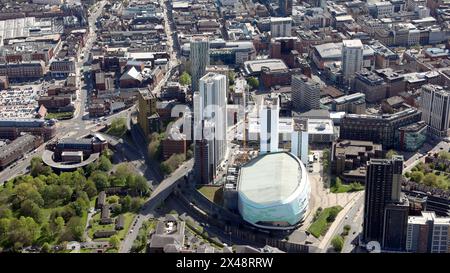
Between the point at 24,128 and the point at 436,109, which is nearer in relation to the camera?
the point at 436,109

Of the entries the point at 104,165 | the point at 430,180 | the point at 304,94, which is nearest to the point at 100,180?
the point at 104,165

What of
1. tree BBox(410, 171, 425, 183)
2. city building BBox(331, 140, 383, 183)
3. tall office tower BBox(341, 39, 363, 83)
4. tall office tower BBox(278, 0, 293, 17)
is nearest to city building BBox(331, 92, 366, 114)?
tall office tower BBox(341, 39, 363, 83)

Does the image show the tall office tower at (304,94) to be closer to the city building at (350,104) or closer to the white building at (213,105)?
Answer: the city building at (350,104)

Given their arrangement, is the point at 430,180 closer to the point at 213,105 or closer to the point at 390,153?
the point at 390,153

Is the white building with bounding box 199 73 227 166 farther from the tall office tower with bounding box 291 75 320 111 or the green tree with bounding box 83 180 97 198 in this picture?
the tall office tower with bounding box 291 75 320 111

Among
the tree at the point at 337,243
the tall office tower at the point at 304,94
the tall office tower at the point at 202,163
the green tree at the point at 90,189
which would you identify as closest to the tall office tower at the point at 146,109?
the green tree at the point at 90,189
